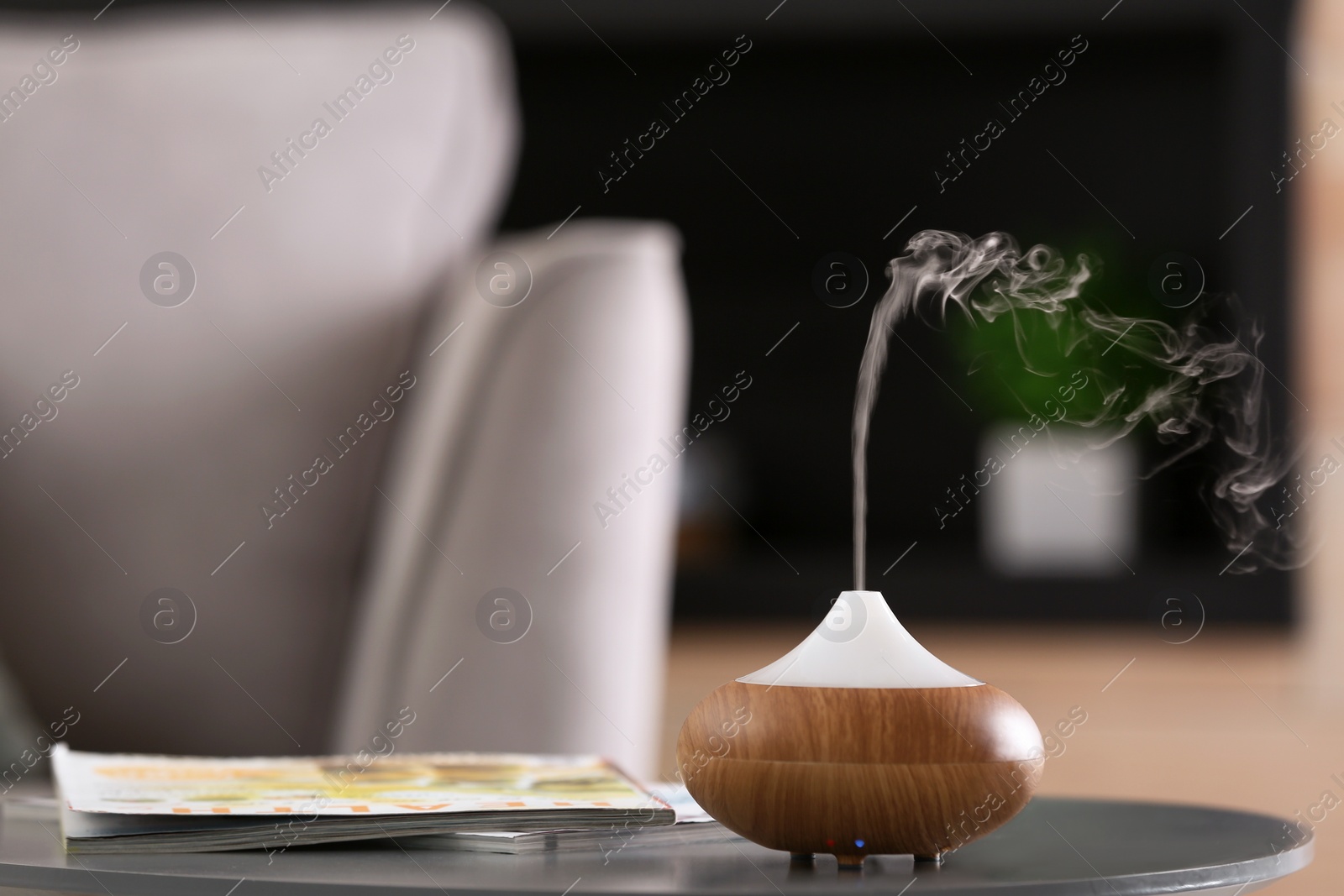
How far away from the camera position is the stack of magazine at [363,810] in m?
0.57

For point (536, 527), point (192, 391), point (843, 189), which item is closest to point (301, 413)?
point (192, 391)

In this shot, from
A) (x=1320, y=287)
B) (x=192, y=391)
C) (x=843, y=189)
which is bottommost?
(x=192, y=391)

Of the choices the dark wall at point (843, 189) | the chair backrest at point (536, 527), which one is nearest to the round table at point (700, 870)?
the chair backrest at point (536, 527)

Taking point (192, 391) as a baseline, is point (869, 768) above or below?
below

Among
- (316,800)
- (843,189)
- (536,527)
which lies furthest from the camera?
(843,189)

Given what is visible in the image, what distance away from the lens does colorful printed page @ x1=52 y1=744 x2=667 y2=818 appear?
1.96ft

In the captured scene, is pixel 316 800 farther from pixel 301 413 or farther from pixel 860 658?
pixel 301 413

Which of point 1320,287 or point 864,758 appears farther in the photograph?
point 1320,287

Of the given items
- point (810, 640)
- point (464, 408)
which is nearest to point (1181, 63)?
point (464, 408)

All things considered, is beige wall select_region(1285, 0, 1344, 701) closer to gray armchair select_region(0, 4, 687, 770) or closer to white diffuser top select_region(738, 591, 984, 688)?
gray armchair select_region(0, 4, 687, 770)

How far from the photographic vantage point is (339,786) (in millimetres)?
690

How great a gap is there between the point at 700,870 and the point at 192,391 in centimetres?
92

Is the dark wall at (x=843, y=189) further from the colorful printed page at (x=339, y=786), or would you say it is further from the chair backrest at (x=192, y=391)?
the colorful printed page at (x=339, y=786)

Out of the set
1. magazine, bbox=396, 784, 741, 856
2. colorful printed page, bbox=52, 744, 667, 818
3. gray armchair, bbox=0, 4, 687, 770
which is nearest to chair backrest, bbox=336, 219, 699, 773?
gray armchair, bbox=0, 4, 687, 770
